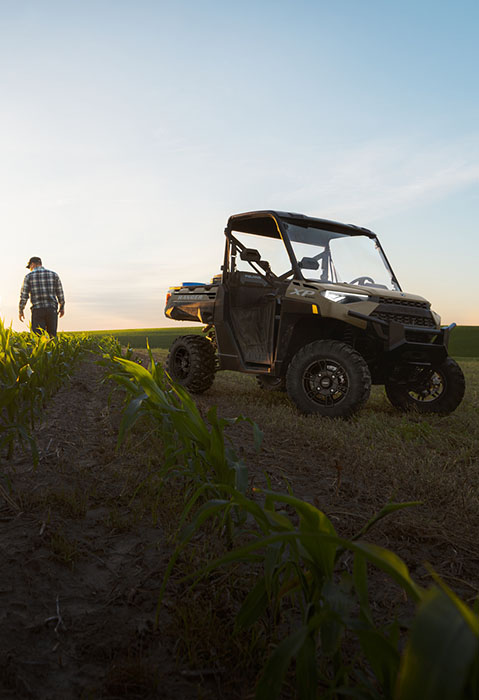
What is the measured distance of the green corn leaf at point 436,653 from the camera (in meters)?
0.62

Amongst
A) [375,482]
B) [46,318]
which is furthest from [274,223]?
[46,318]

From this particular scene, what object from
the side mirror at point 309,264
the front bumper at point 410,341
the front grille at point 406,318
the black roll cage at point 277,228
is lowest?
the front bumper at point 410,341

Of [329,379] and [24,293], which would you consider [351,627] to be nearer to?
[329,379]

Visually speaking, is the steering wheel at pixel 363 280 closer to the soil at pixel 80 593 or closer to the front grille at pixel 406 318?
the front grille at pixel 406 318

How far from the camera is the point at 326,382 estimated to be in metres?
Answer: 5.30

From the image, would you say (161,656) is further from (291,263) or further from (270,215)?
(270,215)

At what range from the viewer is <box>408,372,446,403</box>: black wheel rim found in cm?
594

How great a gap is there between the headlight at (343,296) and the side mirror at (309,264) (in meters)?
0.64

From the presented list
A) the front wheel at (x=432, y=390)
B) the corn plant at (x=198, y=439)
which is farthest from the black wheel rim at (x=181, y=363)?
the corn plant at (x=198, y=439)

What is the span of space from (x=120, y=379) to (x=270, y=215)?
149 inches

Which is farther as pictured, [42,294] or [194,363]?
[42,294]

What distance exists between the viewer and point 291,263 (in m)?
5.87

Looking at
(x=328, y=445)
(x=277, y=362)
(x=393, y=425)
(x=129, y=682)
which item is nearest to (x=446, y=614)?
(x=129, y=682)

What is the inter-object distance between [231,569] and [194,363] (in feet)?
16.8
